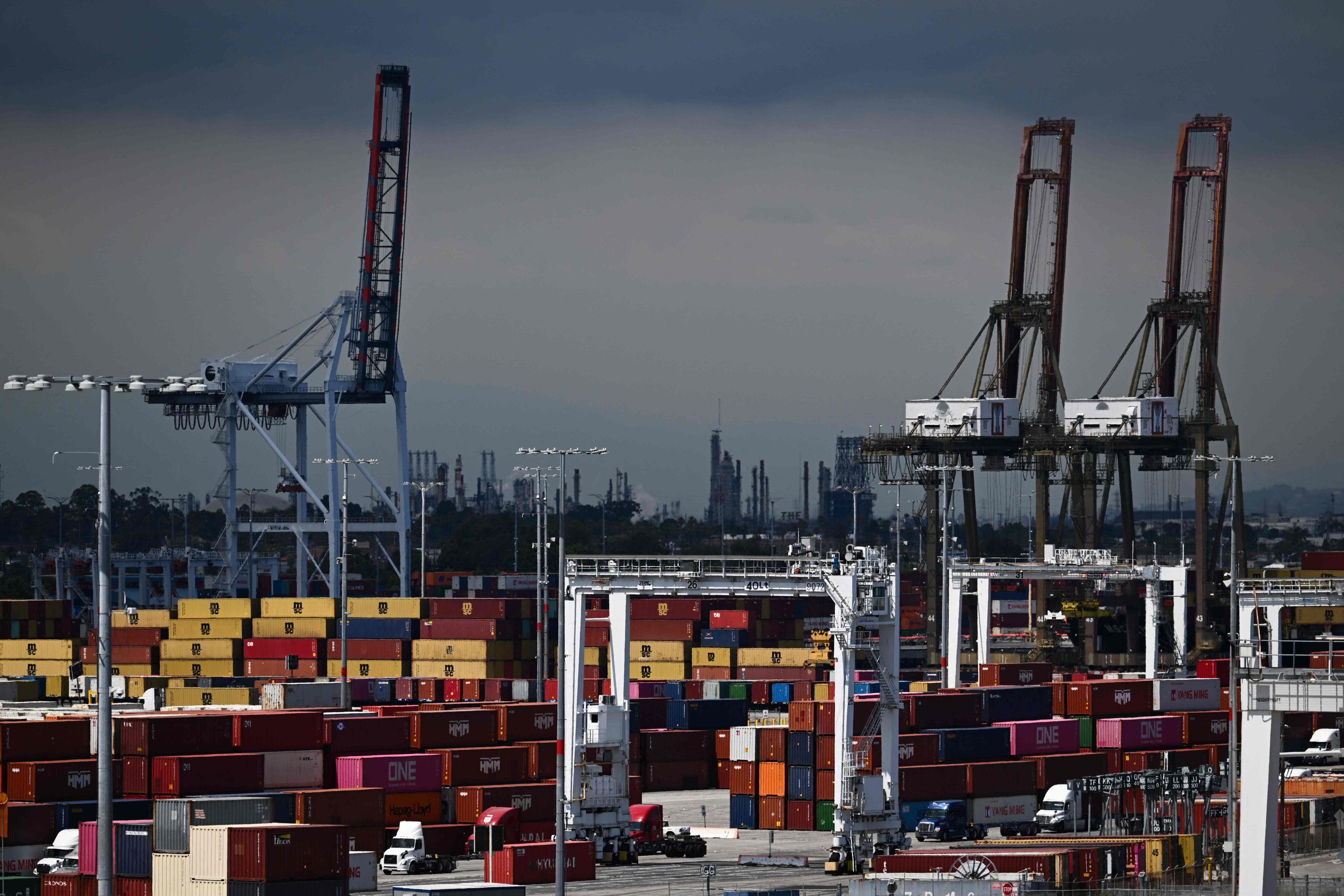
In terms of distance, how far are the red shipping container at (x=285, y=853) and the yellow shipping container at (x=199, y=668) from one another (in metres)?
62.2

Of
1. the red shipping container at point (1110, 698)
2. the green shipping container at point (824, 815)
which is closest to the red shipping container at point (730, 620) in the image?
the red shipping container at point (1110, 698)

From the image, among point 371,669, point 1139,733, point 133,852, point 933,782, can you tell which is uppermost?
point 133,852

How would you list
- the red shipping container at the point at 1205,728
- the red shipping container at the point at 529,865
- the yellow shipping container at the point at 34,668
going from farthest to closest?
the yellow shipping container at the point at 34,668
the red shipping container at the point at 1205,728
the red shipping container at the point at 529,865

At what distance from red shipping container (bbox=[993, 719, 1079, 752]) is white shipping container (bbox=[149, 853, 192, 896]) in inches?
1138

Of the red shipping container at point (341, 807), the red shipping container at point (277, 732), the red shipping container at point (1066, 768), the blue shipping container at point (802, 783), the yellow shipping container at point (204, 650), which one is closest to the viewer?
the red shipping container at point (341, 807)

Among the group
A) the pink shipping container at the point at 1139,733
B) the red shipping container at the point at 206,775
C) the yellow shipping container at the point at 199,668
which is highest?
the red shipping container at the point at 206,775

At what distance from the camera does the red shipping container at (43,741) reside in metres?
45.0

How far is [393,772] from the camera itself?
4822 cm

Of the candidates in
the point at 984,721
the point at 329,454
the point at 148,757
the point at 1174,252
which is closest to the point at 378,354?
the point at 329,454

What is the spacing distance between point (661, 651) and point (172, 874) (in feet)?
199

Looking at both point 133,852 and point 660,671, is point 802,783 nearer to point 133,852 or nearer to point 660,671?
point 133,852

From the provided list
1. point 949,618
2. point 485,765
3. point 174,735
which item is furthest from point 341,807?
point 949,618

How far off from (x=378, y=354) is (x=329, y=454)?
6.98 metres

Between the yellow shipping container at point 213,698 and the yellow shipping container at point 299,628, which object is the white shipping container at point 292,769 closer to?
the yellow shipping container at point 213,698
